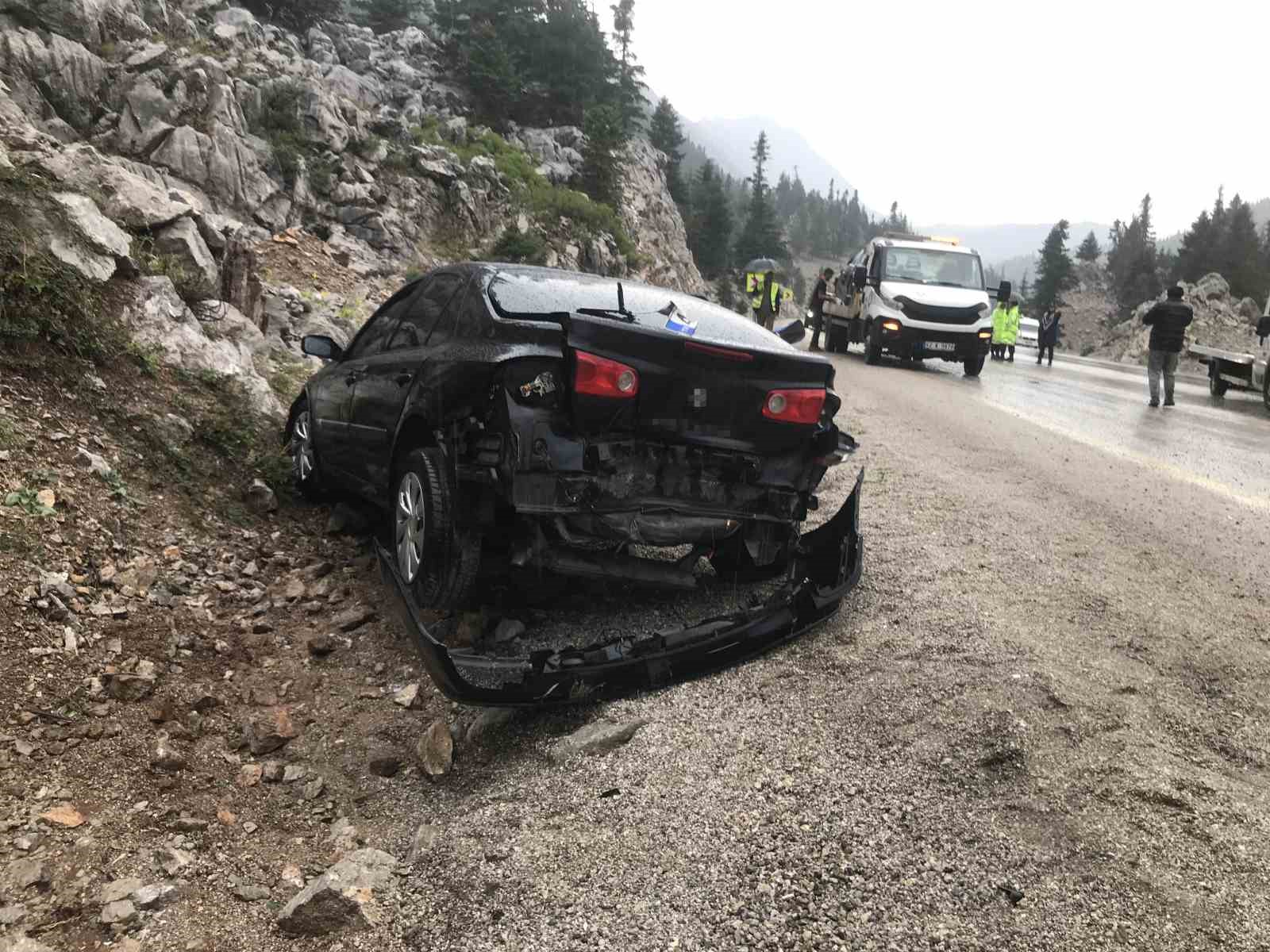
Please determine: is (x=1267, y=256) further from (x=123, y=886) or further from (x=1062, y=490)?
(x=123, y=886)

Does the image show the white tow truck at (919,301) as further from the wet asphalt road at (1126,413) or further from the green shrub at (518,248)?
the green shrub at (518,248)

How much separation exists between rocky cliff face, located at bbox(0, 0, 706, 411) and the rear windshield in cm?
361

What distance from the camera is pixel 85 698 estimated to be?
362 centimetres

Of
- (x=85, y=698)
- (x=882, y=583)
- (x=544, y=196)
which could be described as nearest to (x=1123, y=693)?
(x=882, y=583)

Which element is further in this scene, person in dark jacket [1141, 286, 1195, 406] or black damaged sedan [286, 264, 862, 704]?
person in dark jacket [1141, 286, 1195, 406]

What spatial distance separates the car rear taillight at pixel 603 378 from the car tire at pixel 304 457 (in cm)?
306

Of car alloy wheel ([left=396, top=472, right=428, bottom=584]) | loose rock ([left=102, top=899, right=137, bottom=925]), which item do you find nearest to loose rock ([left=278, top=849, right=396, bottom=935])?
loose rock ([left=102, top=899, right=137, bottom=925])

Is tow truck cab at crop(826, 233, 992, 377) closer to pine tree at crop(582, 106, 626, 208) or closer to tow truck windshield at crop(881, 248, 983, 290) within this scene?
tow truck windshield at crop(881, 248, 983, 290)

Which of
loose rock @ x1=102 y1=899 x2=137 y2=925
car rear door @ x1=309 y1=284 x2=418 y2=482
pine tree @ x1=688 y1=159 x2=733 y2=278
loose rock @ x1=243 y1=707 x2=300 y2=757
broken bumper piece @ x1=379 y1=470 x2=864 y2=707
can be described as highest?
pine tree @ x1=688 y1=159 x2=733 y2=278

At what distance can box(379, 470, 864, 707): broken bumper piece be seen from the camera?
10.7 feet

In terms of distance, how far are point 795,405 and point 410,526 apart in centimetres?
195

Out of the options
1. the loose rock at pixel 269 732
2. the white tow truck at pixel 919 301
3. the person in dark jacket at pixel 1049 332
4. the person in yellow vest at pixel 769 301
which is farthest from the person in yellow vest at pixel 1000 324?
Result: the loose rock at pixel 269 732

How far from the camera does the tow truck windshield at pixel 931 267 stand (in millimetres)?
17641

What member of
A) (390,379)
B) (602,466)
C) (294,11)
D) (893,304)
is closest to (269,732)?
(602,466)
